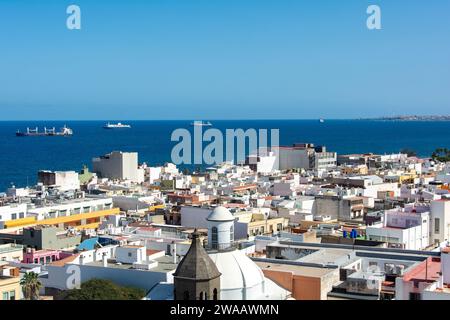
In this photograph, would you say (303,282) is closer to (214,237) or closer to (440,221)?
(214,237)

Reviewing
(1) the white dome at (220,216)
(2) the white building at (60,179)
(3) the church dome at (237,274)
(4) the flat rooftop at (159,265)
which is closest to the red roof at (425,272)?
(3) the church dome at (237,274)

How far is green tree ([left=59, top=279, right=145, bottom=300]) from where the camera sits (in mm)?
17311

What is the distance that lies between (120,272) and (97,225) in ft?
49.1

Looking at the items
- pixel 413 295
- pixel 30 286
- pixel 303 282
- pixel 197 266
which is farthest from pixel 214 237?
pixel 30 286

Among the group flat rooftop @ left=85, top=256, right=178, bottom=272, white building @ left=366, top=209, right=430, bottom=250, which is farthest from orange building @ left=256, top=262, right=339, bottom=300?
white building @ left=366, top=209, right=430, bottom=250

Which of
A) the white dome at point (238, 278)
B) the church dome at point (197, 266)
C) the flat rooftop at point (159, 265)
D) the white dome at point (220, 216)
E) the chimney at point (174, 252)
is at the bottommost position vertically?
the flat rooftop at point (159, 265)

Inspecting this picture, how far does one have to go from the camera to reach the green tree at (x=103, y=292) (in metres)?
17.3

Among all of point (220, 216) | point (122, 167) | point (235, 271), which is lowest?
point (235, 271)

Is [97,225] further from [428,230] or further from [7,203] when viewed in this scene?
[428,230]

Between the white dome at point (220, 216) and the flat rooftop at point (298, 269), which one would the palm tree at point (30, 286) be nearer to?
the flat rooftop at point (298, 269)

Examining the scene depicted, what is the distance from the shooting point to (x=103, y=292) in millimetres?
17375

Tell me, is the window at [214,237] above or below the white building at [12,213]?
above
